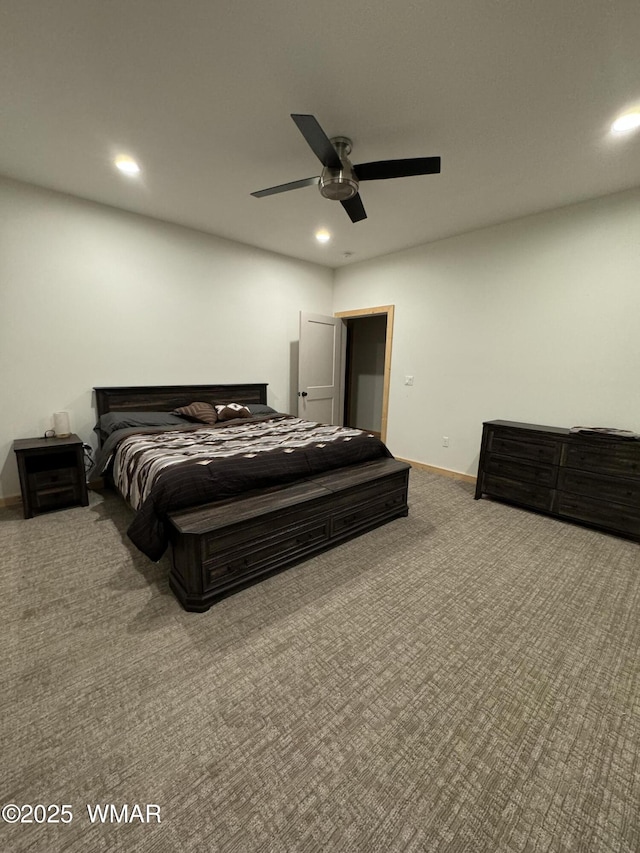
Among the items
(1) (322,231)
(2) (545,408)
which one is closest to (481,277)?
(2) (545,408)

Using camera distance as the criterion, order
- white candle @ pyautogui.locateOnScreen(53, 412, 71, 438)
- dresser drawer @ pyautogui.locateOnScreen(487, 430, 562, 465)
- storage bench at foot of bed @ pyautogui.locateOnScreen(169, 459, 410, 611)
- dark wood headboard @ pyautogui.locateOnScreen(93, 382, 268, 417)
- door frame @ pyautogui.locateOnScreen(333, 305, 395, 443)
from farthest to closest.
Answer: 1. door frame @ pyautogui.locateOnScreen(333, 305, 395, 443)
2. dark wood headboard @ pyautogui.locateOnScreen(93, 382, 268, 417)
3. white candle @ pyautogui.locateOnScreen(53, 412, 71, 438)
4. dresser drawer @ pyautogui.locateOnScreen(487, 430, 562, 465)
5. storage bench at foot of bed @ pyautogui.locateOnScreen(169, 459, 410, 611)

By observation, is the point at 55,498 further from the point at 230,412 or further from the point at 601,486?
the point at 601,486

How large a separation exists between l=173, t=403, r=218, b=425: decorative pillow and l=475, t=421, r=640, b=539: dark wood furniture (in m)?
2.80

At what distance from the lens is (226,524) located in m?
1.84

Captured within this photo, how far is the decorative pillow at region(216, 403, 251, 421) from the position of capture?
3760 millimetres

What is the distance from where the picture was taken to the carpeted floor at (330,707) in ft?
3.25

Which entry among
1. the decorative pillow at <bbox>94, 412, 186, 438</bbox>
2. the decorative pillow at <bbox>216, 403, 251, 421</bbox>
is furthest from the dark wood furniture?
the decorative pillow at <bbox>94, 412, 186, 438</bbox>

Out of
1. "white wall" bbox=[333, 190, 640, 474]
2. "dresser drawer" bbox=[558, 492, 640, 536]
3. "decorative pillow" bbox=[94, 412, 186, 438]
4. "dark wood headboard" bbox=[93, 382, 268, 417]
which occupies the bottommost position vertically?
"dresser drawer" bbox=[558, 492, 640, 536]

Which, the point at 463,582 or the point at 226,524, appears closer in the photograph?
the point at 226,524

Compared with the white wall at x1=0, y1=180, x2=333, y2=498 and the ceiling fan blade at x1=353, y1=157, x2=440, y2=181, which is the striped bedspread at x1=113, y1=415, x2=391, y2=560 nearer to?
the white wall at x1=0, y1=180, x2=333, y2=498

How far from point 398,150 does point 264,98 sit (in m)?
0.94

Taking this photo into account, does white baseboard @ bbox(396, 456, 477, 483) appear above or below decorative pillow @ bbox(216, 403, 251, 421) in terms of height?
below

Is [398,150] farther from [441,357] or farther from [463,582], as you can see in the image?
[463,582]

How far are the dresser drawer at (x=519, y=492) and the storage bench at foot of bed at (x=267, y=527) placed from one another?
116 centimetres
